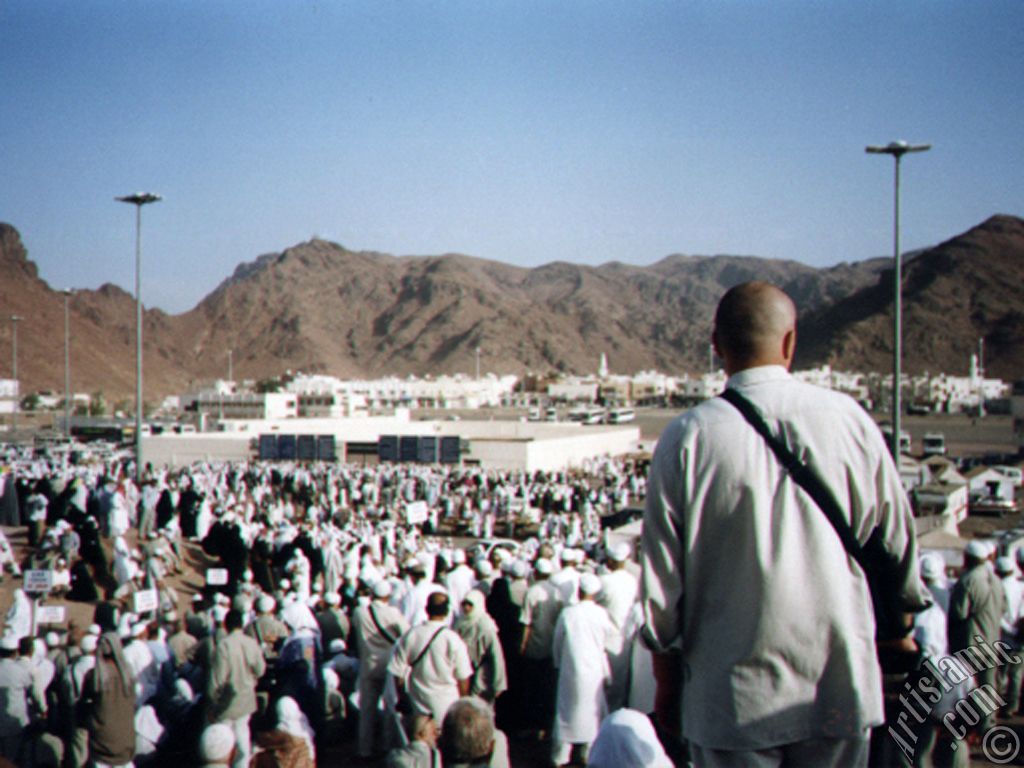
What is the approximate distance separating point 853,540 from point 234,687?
526 cm

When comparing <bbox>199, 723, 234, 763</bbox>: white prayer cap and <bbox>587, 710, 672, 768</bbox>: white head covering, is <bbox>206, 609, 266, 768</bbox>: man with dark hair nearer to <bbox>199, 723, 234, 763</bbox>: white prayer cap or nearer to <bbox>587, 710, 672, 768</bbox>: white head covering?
<bbox>199, 723, 234, 763</bbox>: white prayer cap

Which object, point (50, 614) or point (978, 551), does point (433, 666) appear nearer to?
point (978, 551)

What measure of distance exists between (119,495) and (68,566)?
3304 mm

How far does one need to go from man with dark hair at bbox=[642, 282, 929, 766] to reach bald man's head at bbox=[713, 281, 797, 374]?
0.13 metres

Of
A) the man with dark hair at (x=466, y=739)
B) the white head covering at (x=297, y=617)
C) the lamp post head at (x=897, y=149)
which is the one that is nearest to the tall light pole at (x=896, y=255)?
the lamp post head at (x=897, y=149)

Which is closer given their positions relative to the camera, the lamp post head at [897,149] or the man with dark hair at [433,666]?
the man with dark hair at [433,666]

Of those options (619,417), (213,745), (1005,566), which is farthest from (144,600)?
(619,417)

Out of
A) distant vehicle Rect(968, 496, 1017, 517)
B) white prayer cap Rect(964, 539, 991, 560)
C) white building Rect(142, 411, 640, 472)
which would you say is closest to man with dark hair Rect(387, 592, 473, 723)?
white prayer cap Rect(964, 539, 991, 560)

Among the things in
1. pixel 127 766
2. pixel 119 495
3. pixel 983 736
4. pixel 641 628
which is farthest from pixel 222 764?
pixel 119 495

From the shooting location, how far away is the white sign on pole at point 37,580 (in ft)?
31.4

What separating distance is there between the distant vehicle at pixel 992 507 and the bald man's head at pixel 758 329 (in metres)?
31.4

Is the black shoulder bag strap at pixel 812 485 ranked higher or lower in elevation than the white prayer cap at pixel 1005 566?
higher

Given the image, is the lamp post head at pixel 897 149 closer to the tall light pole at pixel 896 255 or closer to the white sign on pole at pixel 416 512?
Answer: the tall light pole at pixel 896 255

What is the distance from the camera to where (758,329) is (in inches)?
72.7
